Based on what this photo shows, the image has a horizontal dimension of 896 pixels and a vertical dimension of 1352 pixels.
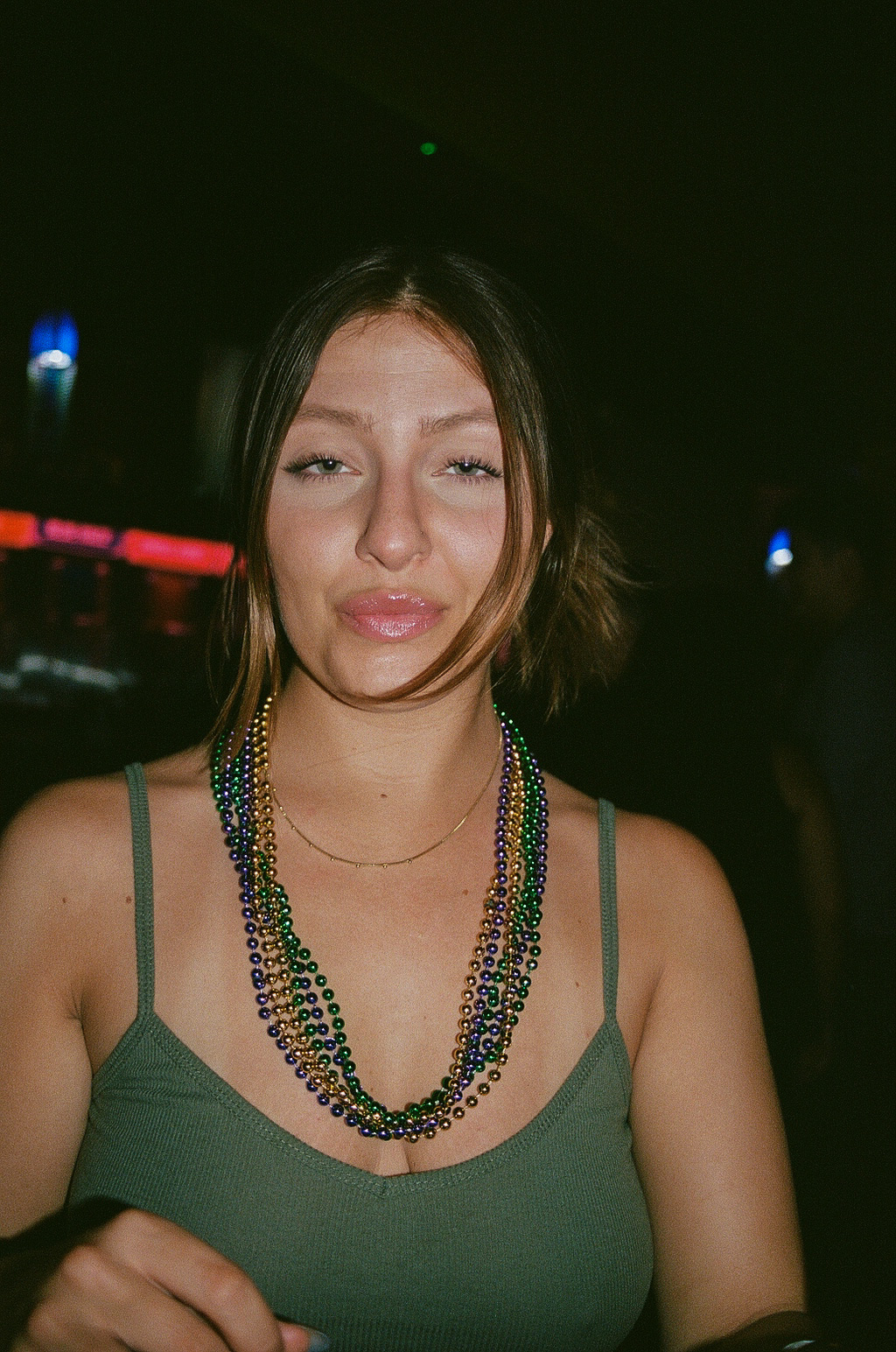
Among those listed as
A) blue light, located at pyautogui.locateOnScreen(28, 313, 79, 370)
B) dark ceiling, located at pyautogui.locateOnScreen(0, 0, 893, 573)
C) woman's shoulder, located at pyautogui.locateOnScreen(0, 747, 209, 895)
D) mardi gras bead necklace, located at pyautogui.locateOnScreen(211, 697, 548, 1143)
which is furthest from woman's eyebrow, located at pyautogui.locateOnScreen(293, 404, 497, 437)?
blue light, located at pyautogui.locateOnScreen(28, 313, 79, 370)

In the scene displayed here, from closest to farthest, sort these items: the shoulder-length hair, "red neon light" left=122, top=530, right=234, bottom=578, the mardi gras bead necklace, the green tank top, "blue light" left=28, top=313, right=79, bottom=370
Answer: the green tank top
the mardi gras bead necklace
the shoulder-length hair
"blue light" left=28, top=313, right=79, bottom=370
"red neon light" left=122, top=530, right=234, bottom=578

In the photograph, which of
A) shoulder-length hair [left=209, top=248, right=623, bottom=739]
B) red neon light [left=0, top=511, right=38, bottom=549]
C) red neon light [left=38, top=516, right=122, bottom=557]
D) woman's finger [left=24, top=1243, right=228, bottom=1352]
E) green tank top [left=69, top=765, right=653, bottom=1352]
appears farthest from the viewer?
red neon light [left=38, top=516, right=122, bottom=557]

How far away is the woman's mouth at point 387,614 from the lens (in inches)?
47.6

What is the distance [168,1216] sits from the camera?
1.06 meters

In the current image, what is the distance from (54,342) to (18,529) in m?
1.57

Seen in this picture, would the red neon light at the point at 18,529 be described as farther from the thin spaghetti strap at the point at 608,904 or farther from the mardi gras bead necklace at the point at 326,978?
the thin spaghetti strap at the point at 608,904

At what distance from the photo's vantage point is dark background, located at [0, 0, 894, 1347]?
2.39m

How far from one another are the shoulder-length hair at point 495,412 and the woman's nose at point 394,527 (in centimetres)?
13

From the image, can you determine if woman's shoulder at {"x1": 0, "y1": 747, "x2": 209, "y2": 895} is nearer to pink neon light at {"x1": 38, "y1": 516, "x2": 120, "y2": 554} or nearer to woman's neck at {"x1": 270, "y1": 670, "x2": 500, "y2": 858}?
woman's neck at {"x1": 270, "y1": 670, "x2": 500, "y2": 858}

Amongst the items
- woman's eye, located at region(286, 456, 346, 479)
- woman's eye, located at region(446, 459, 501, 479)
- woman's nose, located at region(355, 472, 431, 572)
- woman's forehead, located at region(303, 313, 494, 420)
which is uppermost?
woman's forehead, located at region(303, 313, 494, 420)

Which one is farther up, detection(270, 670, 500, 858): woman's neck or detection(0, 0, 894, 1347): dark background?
detection(0, 0, 894, 1347): dark background

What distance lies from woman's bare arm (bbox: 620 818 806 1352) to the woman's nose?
1.88 feet

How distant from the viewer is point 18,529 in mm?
7719

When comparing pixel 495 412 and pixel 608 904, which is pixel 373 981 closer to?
pixel 608 904
